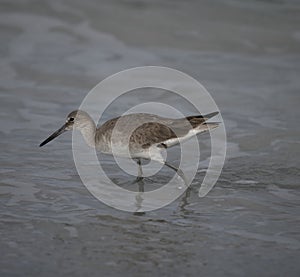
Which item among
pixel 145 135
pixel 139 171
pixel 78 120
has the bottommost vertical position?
pixel 139 171

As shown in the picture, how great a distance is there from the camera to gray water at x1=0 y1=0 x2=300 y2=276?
5895 mm

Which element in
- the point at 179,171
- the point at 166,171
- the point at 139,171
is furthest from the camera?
the point at 166,171

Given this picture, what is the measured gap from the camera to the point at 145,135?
7.62 meters

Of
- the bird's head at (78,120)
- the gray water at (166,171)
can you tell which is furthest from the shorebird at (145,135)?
the gray water at (166,171)

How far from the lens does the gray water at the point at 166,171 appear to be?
232 inches

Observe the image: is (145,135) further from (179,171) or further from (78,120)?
(78,120)

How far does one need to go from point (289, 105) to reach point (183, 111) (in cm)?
A: 142

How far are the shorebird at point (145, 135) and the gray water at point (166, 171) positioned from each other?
335mm

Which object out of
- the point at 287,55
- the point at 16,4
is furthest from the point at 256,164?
the point at 16,4

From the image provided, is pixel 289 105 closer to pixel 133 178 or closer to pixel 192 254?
pixel 133 178

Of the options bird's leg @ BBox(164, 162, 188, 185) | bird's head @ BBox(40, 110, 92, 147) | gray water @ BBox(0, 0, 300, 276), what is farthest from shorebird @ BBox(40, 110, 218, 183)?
gray water @ BBox(0, 0, 300, 276)

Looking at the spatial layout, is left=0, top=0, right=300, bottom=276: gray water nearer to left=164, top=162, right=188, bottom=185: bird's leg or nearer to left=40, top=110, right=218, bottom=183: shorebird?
left=164, top=162, right=188, bottom=185: bird's leg

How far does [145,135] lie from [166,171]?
23.5 inches

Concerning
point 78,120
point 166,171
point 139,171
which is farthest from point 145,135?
point 78,120
